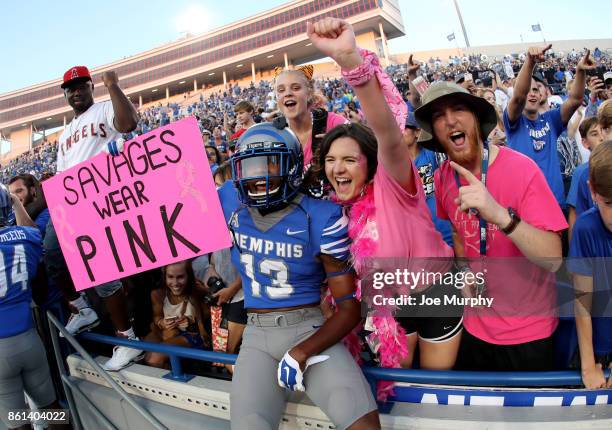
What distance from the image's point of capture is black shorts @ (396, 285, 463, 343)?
5.45ft

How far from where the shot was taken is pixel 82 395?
284 cm

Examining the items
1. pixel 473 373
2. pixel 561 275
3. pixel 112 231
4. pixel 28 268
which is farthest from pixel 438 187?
pixel 28 268

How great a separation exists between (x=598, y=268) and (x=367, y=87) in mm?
1098

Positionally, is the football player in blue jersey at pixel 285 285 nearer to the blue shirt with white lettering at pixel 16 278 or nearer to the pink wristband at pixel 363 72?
the pink wristband at pixel 363 72

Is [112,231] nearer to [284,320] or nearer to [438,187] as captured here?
[284,320]

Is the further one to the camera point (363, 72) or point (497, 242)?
point (497, 242)

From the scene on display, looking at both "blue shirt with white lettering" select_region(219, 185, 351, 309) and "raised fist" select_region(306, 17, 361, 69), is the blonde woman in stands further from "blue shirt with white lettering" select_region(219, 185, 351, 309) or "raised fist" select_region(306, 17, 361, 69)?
"raised fist" select_region(306, 17, 361, 69)

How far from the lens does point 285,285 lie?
5.75 feet

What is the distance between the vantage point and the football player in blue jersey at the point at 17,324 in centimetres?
267

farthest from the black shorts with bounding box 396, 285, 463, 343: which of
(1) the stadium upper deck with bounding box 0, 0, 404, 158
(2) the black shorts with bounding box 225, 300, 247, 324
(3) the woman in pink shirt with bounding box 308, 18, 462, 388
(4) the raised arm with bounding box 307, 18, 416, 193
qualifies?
(1) the stadium upper deck with bounding box 0, 0, 404, 158

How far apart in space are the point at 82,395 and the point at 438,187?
284 centimetres

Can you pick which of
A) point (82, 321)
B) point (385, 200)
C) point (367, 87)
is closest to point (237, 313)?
point (82, 321)

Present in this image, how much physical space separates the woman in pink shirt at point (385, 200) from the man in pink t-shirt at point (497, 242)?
0.12 meters

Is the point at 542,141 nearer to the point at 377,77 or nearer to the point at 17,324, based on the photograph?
the point at 377,77
